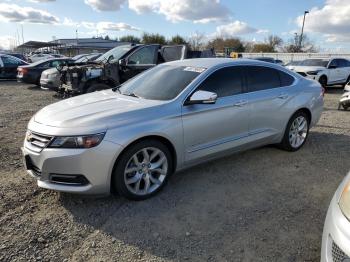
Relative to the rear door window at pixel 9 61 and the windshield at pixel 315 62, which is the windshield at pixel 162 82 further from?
the rear door window at pixel 9 61

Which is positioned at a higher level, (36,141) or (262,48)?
(262,48)

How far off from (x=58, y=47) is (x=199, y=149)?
2336 inches

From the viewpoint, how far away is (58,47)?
5850 centimetres

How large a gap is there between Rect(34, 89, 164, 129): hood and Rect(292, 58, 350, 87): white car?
44.6 ft

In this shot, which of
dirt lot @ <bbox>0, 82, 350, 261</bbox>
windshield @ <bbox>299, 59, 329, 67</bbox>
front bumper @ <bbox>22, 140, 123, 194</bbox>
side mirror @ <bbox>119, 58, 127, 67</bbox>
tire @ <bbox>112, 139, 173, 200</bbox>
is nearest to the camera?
dirt lot @ <bbox>0, 82, 350, 261</bbox>

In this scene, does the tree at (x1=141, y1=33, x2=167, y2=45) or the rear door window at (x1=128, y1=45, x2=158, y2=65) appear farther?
the tree at (x1=141, y1=33, x2=167, y2=45)

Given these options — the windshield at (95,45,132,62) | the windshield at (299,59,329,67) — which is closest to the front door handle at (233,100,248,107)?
the windshield at (95,45,132,62)

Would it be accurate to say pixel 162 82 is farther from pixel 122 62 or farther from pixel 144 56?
pixel 144 56

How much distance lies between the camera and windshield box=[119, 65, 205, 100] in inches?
A: 176

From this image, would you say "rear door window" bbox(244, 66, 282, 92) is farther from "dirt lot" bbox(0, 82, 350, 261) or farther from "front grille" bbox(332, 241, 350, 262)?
"front grille" bbox(332, 241, 350, 262)

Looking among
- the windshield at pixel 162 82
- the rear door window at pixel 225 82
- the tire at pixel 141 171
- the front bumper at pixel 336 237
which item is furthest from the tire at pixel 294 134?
the front bumper at pixel 336 237

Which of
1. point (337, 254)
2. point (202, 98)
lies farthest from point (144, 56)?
point (337, 254)

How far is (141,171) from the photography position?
4016 millimetres

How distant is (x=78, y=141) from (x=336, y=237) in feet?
8.17
